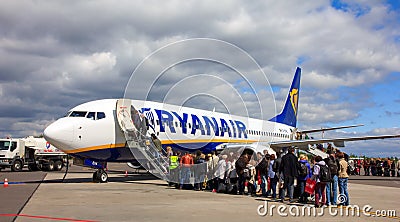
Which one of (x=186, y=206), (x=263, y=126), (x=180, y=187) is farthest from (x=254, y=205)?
(x=263, y=126)

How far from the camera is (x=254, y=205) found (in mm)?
11734

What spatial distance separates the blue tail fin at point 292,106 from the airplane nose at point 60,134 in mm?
25101

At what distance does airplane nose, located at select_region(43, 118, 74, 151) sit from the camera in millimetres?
15789

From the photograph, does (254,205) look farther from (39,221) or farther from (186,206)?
(39,221)

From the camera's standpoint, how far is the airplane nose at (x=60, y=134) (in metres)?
15.8

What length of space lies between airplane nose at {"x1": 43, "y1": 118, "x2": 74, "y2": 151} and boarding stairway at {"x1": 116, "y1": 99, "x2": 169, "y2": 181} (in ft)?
7.51

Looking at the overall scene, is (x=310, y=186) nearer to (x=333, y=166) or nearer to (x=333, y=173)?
(x=333, y=173)

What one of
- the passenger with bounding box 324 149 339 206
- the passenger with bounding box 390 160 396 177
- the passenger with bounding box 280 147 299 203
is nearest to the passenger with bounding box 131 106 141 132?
the passenger with bounding box 280 147 299 203

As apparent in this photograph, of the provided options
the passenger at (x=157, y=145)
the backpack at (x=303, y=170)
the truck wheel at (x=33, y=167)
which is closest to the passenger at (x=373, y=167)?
the passenger at (x=157, y=145)

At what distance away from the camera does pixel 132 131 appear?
713 inches

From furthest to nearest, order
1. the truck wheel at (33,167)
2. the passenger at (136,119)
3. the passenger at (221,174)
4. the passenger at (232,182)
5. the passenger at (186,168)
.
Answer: the truck wheel at (33,167), the passenger at (136,119), the passenger at (186,168), the passenger at (221,174), the passenger at (232,182)

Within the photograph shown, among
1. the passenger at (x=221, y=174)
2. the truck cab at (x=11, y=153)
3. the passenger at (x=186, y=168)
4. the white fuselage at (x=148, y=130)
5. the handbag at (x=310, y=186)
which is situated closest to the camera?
the handbag at (x=310, y=186)

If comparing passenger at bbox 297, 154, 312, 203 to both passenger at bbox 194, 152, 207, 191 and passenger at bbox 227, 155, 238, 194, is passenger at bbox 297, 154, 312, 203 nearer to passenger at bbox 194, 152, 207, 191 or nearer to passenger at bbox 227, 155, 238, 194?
passenger at bbox 227, 155, 238, 194

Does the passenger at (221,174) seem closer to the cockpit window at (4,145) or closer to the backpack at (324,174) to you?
the backpack at (324,174)
